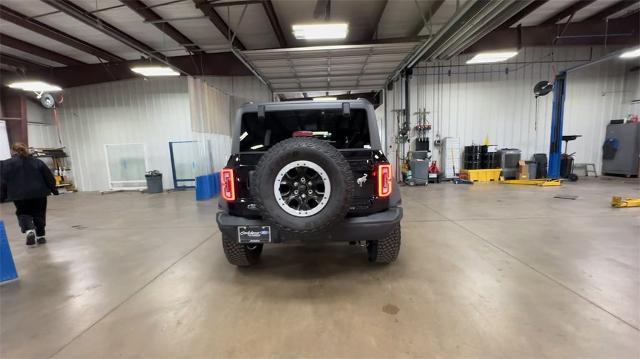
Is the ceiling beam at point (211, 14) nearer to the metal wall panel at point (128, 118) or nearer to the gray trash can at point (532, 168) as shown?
the metal wall panel at point (128, 118)

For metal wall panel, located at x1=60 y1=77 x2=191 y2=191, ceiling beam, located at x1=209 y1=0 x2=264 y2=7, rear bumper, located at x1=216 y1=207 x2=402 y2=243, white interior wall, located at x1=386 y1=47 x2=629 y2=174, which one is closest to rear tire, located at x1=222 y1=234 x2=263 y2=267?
rear bumper, located at x1=216 y1=207 x2=402 y2=243

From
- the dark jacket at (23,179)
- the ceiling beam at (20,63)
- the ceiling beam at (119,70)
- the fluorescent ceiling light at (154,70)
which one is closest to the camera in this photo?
the dark jacket at (23,179)

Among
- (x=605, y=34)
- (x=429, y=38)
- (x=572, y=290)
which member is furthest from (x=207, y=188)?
(x=605, y=34)

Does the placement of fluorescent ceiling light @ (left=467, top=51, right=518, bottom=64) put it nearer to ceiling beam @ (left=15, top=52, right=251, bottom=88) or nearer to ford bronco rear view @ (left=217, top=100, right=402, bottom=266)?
ceiling beam @ (left=15, top=52, right=251, bottom=88)

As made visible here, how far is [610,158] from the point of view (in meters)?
9.05

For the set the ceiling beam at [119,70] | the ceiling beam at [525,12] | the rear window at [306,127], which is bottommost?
the rear window at [306,127]

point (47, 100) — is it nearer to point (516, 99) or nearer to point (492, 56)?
point (492, 56)

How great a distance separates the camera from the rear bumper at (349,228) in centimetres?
198

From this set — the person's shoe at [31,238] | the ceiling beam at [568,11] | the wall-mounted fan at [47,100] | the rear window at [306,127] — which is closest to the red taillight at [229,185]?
the rear window at [306,127]

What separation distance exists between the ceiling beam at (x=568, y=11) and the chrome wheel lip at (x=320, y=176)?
9.14m

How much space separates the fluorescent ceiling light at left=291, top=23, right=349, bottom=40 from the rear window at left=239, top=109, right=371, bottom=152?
3.00 m

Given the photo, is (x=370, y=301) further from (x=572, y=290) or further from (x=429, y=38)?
(x=429, y=38)

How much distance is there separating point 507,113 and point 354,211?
33.6ft

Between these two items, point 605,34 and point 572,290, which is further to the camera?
point 605,34
